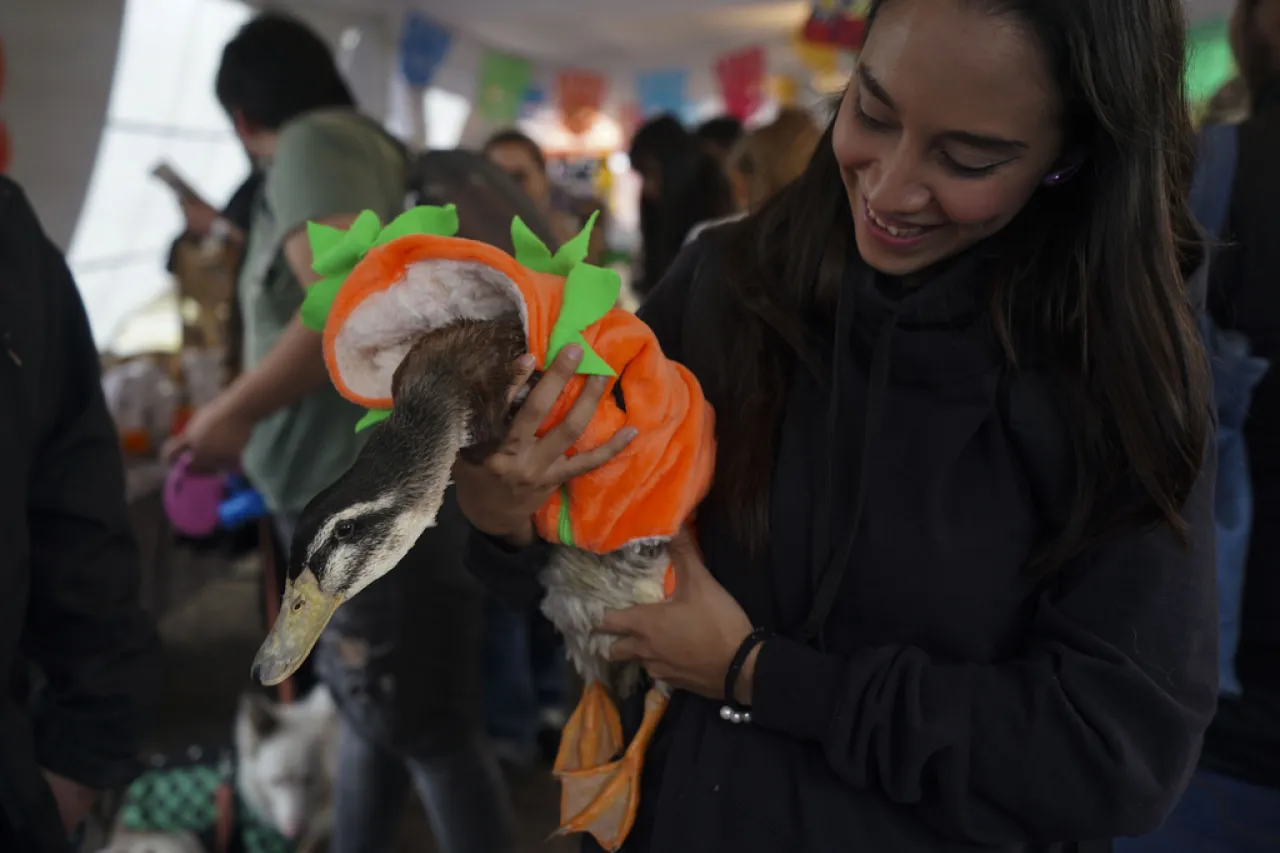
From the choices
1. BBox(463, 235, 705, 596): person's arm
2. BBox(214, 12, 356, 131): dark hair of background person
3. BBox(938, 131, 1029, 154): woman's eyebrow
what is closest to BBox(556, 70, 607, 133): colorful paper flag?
BBox(214, 12, 356, 131): dark hair of background person

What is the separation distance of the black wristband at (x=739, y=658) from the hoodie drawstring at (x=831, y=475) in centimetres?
4

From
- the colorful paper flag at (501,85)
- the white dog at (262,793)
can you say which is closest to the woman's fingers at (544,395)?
the white dog at (262,793)

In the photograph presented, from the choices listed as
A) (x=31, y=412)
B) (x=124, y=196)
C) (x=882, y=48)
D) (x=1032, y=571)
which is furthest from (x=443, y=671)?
(x=124, y=196)

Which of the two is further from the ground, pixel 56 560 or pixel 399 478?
pixel 399 478

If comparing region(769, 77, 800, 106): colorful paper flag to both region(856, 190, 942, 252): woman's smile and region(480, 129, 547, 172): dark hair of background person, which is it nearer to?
region(480, 129, 547, 172): dark hair of background person

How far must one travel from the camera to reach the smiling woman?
64 cm

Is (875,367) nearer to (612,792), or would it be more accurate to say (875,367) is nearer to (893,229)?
(893,229)

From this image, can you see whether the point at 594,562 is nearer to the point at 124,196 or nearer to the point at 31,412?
the point at 31,412

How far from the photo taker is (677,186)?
272 cm

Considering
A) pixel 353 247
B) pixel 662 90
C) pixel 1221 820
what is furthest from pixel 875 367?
pixel 662 90

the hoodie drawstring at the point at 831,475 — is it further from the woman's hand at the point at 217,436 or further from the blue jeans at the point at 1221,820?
the woman's hand at the point at 217,436

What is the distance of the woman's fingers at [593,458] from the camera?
682 millimetres

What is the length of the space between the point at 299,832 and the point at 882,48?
178cm

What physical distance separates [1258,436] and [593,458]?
821mm
